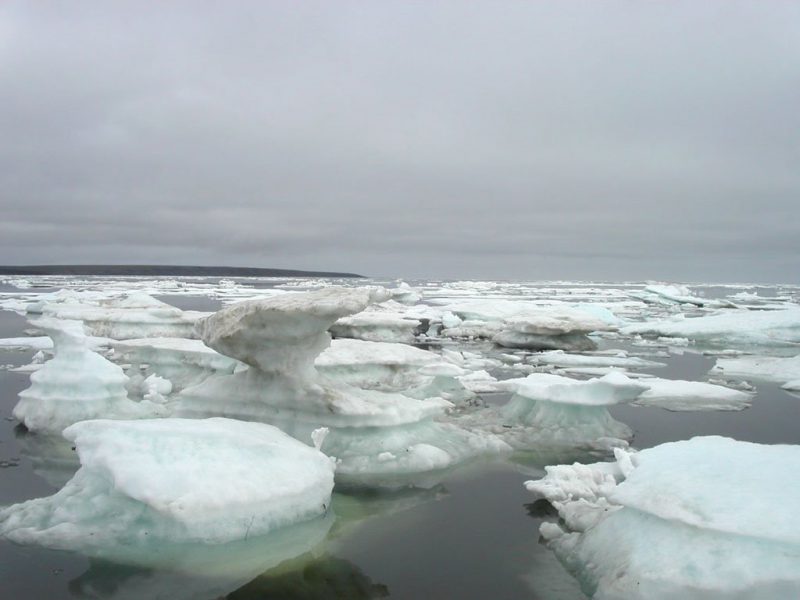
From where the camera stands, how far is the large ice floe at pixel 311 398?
661cm

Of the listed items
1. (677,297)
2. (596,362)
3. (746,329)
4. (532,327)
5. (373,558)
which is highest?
(677,297)

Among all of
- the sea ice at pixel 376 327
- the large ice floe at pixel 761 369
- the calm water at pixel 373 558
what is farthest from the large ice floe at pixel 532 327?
the calm water at pixel 373 558

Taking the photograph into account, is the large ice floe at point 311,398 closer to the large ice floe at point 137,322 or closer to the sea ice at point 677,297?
the large ice floe at point 137,322

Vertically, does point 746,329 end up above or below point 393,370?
above

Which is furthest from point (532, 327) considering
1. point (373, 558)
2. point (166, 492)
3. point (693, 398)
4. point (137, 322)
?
point (166, 492)

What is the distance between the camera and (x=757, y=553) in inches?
134

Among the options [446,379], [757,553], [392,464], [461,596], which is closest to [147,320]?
[446,379]

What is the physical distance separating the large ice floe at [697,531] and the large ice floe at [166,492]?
2156 millimetres

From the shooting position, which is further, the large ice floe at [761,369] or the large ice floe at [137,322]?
the large ice floe at [137,322]

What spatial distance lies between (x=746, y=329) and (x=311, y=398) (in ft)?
57.6

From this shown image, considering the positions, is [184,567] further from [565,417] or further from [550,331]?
[550,331]

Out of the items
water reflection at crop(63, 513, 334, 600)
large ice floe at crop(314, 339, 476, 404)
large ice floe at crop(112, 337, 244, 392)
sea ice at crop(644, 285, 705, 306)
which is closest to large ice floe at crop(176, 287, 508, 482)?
water reflection at crop(63, 513, 334, 600)

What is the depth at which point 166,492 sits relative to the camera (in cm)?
441

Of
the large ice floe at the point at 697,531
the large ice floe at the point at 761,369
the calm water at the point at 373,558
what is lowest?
the calm water at the point at 373,558
